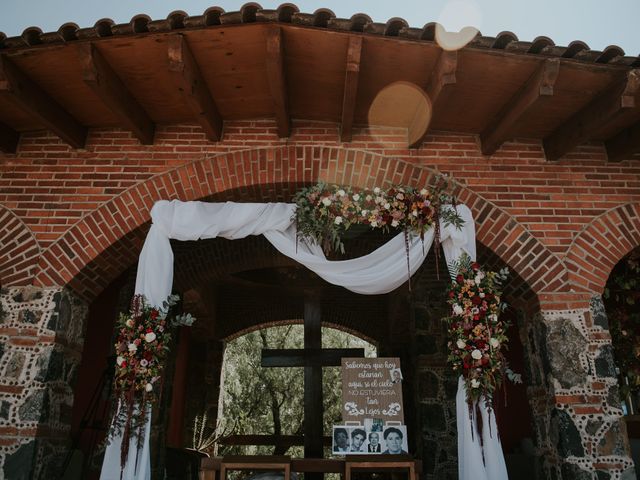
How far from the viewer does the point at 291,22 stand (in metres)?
3.91

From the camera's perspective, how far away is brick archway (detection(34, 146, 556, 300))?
4.67 metres

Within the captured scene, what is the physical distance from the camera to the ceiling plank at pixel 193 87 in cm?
395

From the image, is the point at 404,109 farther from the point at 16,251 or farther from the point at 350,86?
the point at 16,251

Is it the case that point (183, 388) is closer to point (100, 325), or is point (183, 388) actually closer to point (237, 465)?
point (100, 325)

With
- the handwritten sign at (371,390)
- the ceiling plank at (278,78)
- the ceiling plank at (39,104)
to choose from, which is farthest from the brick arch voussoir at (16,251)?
the handwritten sign at (371,390)

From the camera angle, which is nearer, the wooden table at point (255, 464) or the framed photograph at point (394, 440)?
the wooden table at point (255, 464)

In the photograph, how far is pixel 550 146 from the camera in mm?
5062

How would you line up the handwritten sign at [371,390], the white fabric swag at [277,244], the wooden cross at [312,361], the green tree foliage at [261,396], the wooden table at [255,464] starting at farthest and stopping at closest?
the green tree foliage at [261,396] → the wooden cross at [312,361] → the handwritten sign at [371,390] → the white fabric swag at [277,244] → the wooden table at [255,464]

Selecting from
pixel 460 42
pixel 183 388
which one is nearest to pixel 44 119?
pixel 460 42

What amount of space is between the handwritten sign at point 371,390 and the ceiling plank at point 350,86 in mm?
2342

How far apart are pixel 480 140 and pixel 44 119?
4054 mm

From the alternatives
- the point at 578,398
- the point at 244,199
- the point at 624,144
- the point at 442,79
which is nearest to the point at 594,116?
the point at 624,144

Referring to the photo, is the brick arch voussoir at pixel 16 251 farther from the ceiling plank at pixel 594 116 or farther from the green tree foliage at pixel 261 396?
the green tree foliage at pixel 261 396

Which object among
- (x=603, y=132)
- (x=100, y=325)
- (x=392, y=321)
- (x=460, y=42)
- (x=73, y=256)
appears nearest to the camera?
(x=460, y=42)
